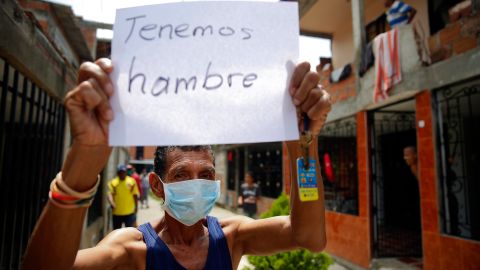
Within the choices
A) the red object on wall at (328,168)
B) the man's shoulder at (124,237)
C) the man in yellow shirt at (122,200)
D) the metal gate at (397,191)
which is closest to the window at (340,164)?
the red object on wall at (328,168)

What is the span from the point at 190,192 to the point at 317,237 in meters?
0.61

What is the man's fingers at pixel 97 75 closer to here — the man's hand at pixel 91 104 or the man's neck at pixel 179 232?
the man's hand at pixel 91 104

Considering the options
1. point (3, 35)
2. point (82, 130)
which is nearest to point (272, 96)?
point (82, 130)

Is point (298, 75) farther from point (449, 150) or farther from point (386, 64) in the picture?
point (386, 64)

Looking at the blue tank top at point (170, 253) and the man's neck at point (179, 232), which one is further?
the man's neck at point (179, 232)

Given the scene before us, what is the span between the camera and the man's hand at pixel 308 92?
1137 millimetres

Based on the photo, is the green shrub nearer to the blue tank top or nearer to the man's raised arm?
the blue tank top

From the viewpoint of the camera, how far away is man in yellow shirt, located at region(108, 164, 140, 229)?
7.61m

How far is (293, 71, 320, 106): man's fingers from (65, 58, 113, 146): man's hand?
605 mm

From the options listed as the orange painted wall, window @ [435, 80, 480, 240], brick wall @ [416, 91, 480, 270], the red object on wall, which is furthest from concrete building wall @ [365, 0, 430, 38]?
the red object on wall

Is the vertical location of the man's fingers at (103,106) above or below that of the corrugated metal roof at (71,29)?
below

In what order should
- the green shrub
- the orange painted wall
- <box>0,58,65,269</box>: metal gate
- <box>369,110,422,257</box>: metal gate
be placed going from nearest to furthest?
<box>0,58,65,269</box>: metal gate
the green shrub
the orange painted wall
<box>369,110,422,257</box>: metal gate

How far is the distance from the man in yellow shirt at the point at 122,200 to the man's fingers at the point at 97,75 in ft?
23.1

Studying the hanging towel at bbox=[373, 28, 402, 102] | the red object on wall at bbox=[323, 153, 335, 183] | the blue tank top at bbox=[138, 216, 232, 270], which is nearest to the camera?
the blue tank top at bbox=[138, 216, 232, 270]
